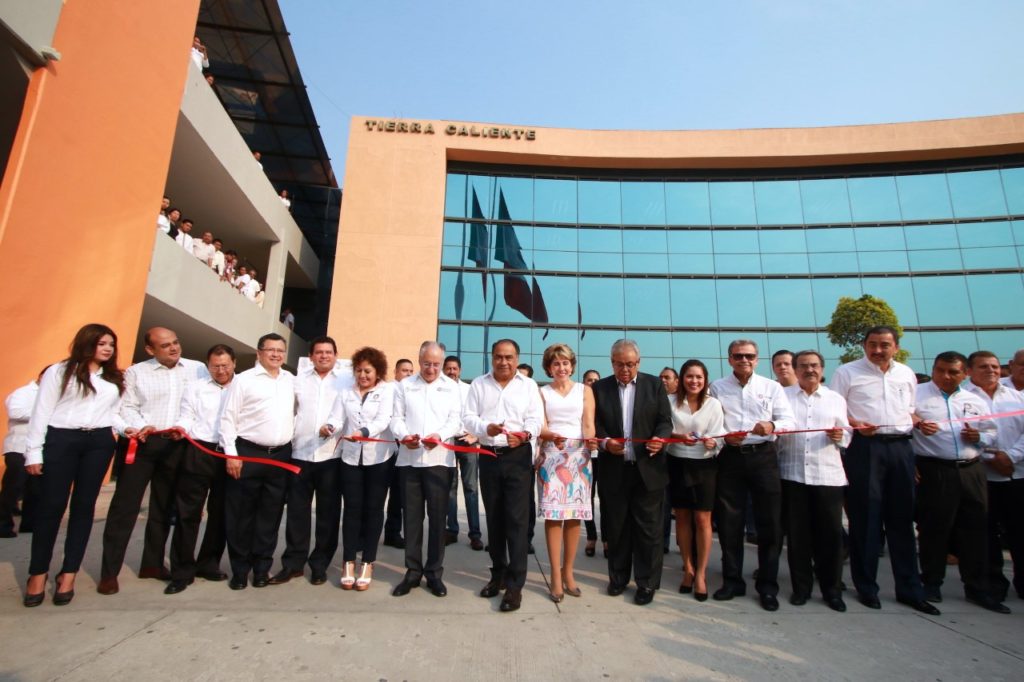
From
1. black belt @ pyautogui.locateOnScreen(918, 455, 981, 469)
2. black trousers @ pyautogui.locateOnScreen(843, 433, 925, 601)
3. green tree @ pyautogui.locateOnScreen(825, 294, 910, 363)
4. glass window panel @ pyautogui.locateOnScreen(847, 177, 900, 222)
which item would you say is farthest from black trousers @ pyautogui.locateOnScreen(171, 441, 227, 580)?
glass window panel @ pyautogui.locateOnScreen(847, 177, 900, 222)

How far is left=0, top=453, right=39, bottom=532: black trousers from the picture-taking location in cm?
466

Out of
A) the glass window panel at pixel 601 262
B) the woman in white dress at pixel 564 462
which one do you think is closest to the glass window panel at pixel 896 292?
the glass window panel at pixel 601 262

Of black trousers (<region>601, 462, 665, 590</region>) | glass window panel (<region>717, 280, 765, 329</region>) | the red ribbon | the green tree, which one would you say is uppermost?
glass window panel (<region>717, 280, 765, 329</region>)

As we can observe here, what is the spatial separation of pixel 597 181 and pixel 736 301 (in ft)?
20.9

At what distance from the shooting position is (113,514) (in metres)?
3.49

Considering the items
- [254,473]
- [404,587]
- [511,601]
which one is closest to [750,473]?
[511,601]

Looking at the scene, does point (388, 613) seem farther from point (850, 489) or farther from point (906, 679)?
point (850, 489)

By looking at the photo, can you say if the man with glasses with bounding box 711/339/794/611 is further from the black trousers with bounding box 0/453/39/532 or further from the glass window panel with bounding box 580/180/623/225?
the glass window panel with bounding box 580/180/623/225

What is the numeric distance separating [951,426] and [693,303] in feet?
43.2

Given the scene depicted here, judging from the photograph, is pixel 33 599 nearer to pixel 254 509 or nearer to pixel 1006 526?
pixel 254 509

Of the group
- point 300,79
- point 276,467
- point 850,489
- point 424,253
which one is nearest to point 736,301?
point 424,253

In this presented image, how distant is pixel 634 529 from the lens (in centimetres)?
371

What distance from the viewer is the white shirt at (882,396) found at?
146 inches

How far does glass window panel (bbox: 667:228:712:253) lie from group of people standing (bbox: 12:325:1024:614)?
13.6 m
